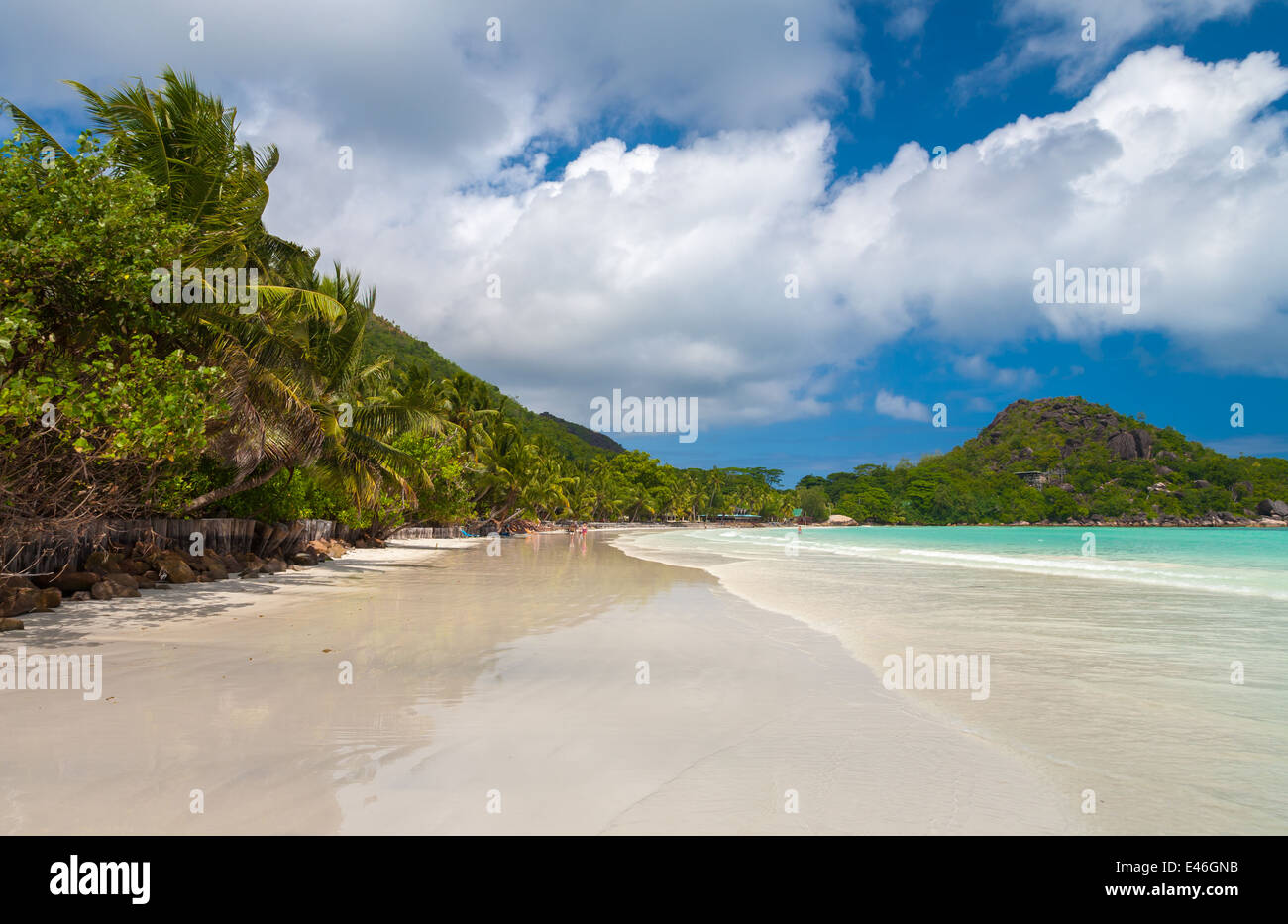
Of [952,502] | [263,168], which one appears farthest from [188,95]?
[952,502]

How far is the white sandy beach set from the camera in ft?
11.5

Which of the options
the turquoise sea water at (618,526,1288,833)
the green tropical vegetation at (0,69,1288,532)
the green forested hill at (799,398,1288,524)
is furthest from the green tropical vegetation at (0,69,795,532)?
the green forested hill at (799,398,1288,524)

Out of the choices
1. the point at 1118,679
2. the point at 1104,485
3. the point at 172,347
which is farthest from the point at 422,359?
the point at 1104,485

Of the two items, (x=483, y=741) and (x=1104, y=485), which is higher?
(x=1104, y=485)

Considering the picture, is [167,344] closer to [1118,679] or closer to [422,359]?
[1118,679]

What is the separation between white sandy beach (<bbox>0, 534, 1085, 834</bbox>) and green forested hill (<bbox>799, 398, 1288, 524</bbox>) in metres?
198

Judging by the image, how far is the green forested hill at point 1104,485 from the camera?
562 ft

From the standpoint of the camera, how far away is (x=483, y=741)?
183 inches

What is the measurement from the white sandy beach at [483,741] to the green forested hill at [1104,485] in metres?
198

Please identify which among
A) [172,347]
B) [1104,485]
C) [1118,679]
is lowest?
[1118,679]

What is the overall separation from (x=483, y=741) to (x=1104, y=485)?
21423cm

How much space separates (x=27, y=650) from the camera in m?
7.31
